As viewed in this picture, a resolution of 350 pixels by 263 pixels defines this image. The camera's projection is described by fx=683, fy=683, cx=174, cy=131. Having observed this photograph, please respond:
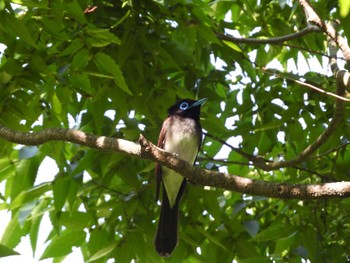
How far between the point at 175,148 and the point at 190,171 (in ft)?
7.73

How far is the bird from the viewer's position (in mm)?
4574

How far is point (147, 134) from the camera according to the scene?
4574 mm

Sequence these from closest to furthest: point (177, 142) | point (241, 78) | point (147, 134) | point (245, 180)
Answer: point (245, 180) → point (147, 134) → point (241, 78) → point (177, 142)

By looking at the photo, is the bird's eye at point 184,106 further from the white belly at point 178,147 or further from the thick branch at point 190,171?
the thick branch at point 190,171

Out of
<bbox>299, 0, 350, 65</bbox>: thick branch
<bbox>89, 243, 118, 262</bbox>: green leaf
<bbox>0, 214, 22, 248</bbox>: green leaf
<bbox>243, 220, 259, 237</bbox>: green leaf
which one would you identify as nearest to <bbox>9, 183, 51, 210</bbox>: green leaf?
<bbox>0, 214, 22, 248</bbox>: green leaf

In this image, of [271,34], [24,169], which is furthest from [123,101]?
[271,34]

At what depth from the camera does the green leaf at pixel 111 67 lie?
11.8 feet

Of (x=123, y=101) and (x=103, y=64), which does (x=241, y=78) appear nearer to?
(x=123, y=101)

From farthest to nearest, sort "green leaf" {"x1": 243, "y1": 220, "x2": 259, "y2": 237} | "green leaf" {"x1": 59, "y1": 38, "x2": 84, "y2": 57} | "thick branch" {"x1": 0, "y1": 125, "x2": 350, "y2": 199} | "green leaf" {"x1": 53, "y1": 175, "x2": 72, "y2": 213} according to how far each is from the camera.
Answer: "green leaf" {"x1": 53, "y1": 175, "x2": 72, "y2": 213}
"green leaf" {"x1": 243, "y1": 220, "x2": 259, "y2": 237}
"green leaf" {"x1": 59, "y1": 38, "x2": 84, "y2": 57}
"thick branch" {"x1": 0, "y1": 125, "x2": 350, "y2": 199}

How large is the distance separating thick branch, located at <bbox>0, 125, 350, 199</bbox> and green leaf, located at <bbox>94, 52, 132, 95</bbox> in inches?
18.8

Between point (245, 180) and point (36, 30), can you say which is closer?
point (245, 180)

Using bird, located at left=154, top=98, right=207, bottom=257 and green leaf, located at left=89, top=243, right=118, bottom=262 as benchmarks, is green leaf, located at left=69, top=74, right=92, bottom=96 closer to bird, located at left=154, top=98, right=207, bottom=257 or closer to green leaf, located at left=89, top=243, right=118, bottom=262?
bird, located at left=154, top=98, right=207, bottom=257

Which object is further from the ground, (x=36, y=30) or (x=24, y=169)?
(x=36, y=30)

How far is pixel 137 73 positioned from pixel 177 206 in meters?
1.07
